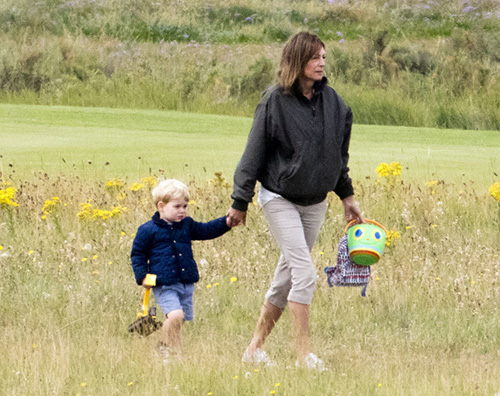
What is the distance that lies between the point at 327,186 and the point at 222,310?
4.59 feet

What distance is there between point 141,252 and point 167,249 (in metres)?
0.14

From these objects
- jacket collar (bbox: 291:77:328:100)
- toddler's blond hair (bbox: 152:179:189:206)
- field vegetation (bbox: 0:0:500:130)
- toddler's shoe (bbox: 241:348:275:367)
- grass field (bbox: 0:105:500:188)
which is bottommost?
field vegetation (bbox: 0:0:500:130)

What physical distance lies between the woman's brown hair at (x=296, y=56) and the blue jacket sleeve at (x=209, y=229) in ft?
2.49

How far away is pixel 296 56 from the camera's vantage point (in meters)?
4.78

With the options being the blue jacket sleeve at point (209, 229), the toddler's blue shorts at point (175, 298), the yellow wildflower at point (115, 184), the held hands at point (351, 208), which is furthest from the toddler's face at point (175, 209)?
the yellow wildflower at point (115, 184)

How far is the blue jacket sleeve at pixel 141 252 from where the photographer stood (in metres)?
4.92

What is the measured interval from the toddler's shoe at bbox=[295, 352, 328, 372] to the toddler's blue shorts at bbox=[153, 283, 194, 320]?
2.24 feet

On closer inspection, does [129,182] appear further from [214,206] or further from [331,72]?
[331,72]

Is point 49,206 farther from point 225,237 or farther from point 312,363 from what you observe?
point 312,363

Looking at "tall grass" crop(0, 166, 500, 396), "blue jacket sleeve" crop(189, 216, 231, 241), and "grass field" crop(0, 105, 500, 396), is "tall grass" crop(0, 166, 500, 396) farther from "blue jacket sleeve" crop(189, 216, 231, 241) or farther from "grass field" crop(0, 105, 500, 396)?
"blue jacket sleeve" crop(189, 216, 231, 241)

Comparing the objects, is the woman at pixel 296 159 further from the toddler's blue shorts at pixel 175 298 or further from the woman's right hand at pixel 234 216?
the toddler's blue shorts at pixel 175 298

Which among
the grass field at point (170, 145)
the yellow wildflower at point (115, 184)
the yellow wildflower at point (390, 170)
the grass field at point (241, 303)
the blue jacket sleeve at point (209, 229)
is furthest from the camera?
the grass field at point (170, 145)

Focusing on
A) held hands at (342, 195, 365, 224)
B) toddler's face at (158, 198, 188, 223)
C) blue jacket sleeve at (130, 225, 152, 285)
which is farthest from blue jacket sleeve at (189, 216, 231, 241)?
held hands at (342, 195, 365, 224)

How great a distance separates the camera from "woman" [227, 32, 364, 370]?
473 cm
